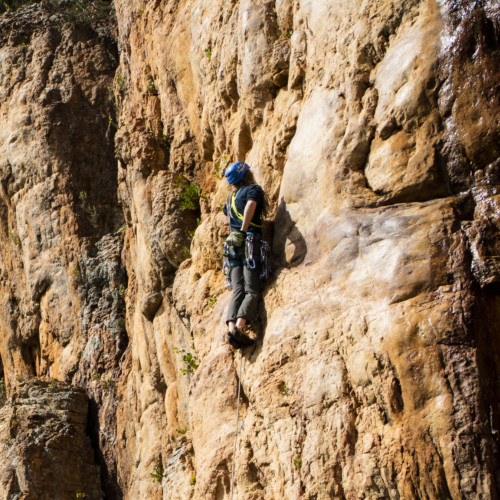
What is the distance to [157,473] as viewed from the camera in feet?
41.5

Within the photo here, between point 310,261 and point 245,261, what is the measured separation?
0.97 metres

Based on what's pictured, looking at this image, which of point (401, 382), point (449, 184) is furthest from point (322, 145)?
point (401, 382)

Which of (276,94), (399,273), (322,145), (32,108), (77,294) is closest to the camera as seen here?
(399,273)

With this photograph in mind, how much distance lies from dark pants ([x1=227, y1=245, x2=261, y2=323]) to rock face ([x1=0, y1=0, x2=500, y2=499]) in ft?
0.75

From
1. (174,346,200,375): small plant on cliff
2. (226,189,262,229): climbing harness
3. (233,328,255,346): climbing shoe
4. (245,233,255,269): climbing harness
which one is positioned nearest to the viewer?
(233,328,255,346): climbing shoe

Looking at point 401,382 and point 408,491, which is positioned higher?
point 401,382

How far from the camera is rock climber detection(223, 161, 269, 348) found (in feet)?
31.1

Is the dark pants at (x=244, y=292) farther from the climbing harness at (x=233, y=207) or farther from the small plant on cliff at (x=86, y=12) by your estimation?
the small plant on cliff at (x=86, y=12)

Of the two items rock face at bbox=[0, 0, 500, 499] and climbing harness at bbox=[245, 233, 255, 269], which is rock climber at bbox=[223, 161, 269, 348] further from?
rock face at bbox=[0, 0, 500, 499]

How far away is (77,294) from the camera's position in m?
16.4

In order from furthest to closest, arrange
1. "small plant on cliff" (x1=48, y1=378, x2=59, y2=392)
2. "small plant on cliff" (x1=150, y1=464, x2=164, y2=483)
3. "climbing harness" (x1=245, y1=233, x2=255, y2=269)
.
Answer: "small plant on cliff" (x1=48, y1=378, x2=59, y2=392) < "small plant on cliff" (x1=150, y1=464, x2=164, y2=483) < "climbing harness" (x1=245, y1=233, x2=255, y2=269)

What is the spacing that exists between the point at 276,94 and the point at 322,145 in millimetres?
1939

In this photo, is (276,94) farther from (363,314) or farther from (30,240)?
(30,240)

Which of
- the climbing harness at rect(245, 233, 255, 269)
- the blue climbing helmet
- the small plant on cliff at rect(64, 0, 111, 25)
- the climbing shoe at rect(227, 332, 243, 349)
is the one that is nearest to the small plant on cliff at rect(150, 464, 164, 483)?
the climbing shoe at rect(227, 332, 243, 349)
